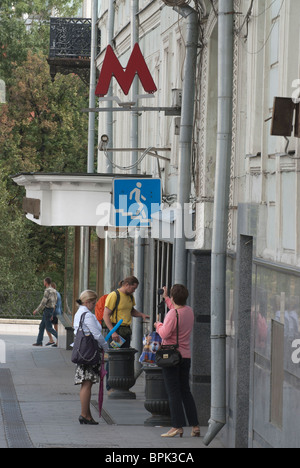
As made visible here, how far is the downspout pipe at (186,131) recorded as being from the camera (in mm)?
13719

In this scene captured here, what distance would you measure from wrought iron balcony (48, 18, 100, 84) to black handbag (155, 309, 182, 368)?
19.3 m

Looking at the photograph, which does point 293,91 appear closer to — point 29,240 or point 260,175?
point 260,175

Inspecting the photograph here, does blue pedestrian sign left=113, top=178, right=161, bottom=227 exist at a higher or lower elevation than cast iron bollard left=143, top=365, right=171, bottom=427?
higher

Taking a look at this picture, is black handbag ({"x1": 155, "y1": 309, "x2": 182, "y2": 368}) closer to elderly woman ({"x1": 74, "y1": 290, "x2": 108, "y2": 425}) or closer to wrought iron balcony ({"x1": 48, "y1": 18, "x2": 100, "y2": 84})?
elderly woman ({"x1": 74, "y1": 290, "x2": 108, "y2": 425})

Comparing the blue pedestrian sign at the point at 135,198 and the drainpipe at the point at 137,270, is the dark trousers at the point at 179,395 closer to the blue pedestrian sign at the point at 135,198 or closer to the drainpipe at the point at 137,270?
the blue pedestrian sign at the point at 135,198

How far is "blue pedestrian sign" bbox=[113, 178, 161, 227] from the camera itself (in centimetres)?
1502

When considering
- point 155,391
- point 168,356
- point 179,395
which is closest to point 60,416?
point 155,391

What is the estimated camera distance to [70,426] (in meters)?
13.0

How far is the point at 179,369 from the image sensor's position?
12.2 meters

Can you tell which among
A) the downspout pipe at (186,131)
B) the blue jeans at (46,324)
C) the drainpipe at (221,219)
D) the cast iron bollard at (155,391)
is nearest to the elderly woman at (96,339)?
the cast iron bollard at (155,391)

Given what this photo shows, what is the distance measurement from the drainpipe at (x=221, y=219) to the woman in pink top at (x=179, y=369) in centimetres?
44

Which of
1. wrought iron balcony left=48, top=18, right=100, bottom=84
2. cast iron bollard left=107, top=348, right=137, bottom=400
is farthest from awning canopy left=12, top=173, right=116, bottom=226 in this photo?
wrought iron balcony left=48, top=18, right=100, bottom=84

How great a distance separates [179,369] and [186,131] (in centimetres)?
315
